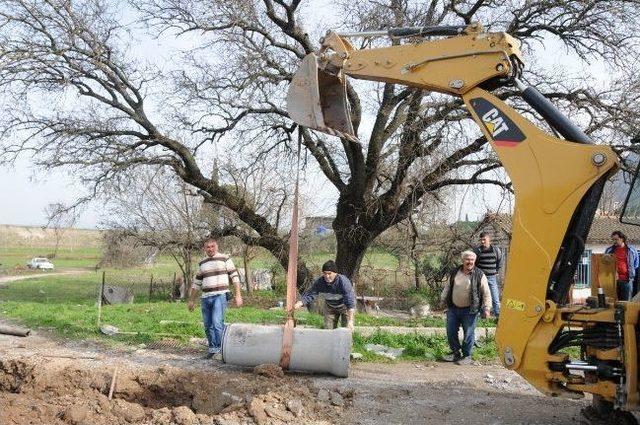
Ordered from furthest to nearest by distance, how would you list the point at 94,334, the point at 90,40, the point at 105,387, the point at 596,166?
the point at 90,40 → the point at 94,334 → the point at 105,387 → the point at 596,166

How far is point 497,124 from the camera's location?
5570 millimetres

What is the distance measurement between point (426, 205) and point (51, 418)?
45.0 feet

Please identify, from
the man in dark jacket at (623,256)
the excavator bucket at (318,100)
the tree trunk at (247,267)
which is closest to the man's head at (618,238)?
the man in dark jacket at (623,256)

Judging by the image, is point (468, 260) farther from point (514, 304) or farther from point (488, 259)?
point (514, 304)

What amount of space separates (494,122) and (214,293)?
4778 millimetres

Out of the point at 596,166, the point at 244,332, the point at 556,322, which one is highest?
the point at 596,166

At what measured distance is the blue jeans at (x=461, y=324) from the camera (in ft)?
29.2

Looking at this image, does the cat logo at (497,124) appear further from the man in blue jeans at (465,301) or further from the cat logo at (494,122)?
the man in blue jeans at (465,301)

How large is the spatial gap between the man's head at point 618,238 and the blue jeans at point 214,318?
606 cm

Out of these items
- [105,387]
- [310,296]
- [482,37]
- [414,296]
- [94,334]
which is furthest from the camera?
[414,296]

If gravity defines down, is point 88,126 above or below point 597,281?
above

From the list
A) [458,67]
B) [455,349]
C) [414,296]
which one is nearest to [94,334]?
[455,349]

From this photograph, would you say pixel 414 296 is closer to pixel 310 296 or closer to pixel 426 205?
pixel 426 205

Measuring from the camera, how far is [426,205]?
1816 centimetres
